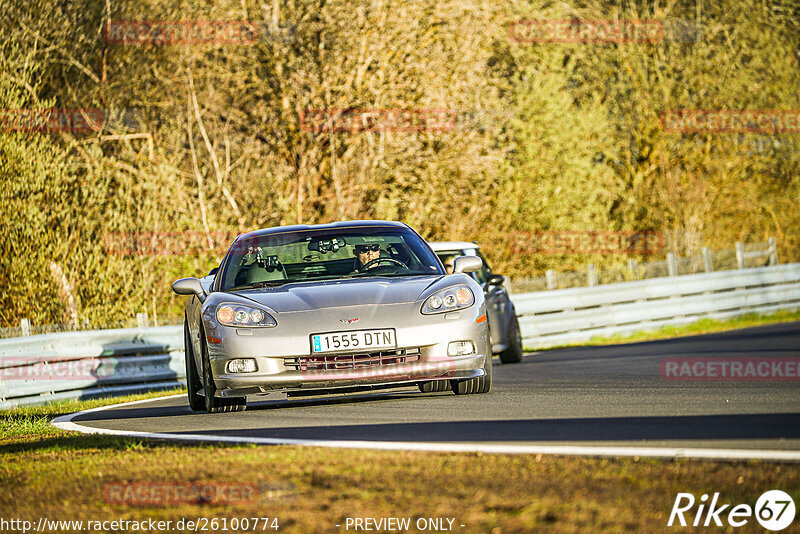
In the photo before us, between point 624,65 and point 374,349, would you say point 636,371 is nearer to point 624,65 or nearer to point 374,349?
point 374,349

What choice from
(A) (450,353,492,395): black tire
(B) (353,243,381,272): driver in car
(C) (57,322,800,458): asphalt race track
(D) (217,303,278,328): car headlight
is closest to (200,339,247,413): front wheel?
(C) (57,322,800,458): asphalt race track

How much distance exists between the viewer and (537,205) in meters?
32.0

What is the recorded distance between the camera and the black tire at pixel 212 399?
948 cm

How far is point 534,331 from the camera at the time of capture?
70.3ft

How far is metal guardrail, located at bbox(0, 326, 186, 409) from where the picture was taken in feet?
47.1

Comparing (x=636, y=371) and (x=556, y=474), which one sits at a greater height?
(x=556, y=474)

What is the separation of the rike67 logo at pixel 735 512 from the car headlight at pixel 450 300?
451 centimetres

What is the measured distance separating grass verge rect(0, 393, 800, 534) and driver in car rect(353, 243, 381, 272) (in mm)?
3485

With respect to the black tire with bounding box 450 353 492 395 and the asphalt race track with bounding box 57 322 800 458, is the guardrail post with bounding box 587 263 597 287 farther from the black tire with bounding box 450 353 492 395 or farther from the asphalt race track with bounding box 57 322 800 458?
the black tire with bounding box 450 353 492 395

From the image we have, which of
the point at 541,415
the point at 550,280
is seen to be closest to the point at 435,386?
the point at 541,415

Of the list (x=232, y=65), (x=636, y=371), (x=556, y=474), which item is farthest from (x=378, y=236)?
(x=232, y=65)

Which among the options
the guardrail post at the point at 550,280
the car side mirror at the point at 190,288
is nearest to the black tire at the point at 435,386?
the car side mirror at the point at 190,288

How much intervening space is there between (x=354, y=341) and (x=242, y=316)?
0.90 m

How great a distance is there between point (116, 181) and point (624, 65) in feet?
55.8
